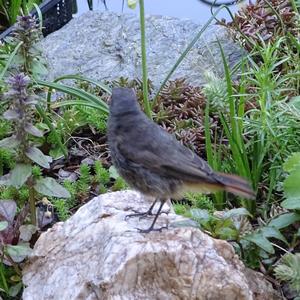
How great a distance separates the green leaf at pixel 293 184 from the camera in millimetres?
3822

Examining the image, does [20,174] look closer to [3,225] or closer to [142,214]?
[3,225]

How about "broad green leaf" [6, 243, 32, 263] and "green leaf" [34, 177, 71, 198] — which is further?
"green leaf" [34, 177, 71, 198]

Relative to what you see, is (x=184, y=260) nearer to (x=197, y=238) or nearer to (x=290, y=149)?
(x=197, y=238)

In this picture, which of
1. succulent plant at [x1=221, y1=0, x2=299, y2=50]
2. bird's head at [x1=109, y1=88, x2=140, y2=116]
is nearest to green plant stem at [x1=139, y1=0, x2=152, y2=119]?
succulent plant at [x1=221, y1=0, x2=299, y2=50]

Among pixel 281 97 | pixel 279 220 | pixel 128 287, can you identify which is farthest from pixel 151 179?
pixel 281 97

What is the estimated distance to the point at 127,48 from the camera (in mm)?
5992

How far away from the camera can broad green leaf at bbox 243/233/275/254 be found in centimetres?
368

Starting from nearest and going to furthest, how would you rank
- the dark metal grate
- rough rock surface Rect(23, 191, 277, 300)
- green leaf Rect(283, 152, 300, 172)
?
rough rock surface Rect(23, 191, 277, 300)
green leaf Rect(283, 152, 300, 172)
the dark metal grate

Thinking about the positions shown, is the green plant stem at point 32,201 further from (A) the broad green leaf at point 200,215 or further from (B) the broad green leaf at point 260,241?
(B) the broad green leaf at point 260,241

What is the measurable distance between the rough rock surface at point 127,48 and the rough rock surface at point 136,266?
6.89 ft

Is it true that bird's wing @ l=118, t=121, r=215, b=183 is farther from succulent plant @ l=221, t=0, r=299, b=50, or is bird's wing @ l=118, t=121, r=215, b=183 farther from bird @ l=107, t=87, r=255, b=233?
succulent plant @ l=221, t=0, r=299, b=50

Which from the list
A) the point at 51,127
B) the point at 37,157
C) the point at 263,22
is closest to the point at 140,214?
the point at 37,157

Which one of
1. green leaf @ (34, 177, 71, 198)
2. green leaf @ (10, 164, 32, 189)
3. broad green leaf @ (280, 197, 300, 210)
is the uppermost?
green leaf @ (10, 164, 32, 189)

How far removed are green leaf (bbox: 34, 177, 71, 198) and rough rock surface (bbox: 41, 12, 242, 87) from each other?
1.71 metres
